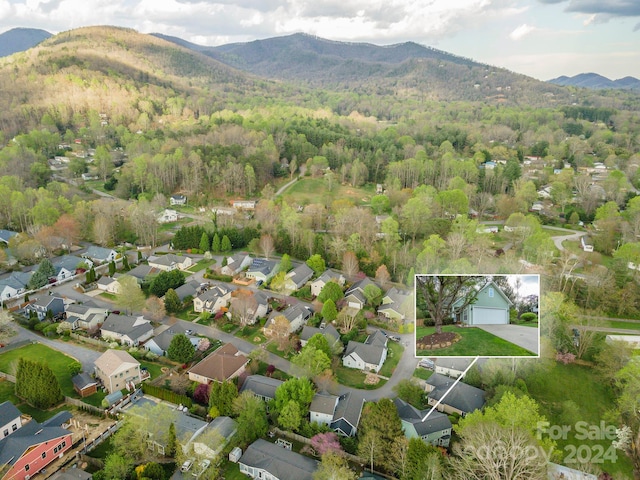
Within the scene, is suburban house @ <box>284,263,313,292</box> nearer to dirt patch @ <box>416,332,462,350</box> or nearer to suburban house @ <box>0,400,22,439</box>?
suburban house @ <box>0,400,22,439</box>

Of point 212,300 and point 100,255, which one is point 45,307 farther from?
point 212,300

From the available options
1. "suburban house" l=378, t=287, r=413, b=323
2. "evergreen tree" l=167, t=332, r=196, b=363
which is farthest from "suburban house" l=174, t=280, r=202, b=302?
"suburban house" l=378, t=287, r=413, b=323

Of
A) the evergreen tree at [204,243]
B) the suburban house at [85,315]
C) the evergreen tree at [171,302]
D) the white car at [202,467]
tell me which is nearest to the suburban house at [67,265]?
the suburban house at [85,315]

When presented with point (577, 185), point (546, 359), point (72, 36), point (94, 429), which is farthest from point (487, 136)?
point (72, 36)

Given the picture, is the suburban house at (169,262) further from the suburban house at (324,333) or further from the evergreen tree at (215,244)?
the suburban house at (324,333)

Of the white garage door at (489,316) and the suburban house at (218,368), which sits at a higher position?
the white garage door at (489,316)

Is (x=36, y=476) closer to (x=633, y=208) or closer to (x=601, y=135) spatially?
(x=633, y=208)

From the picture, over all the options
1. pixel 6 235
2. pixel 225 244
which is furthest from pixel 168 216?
pixel 6 235

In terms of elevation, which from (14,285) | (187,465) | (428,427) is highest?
(14,285)
